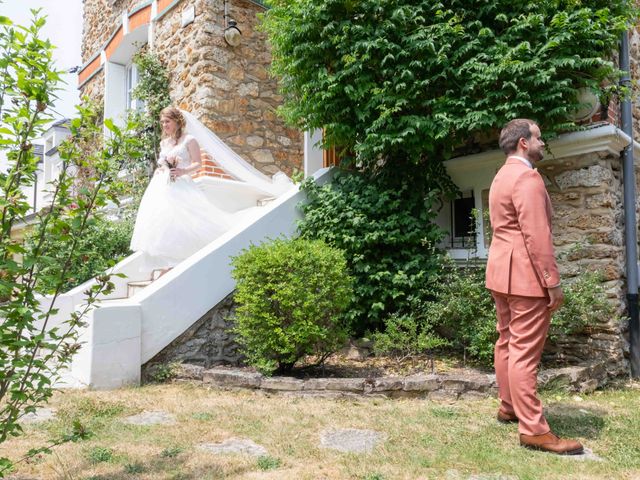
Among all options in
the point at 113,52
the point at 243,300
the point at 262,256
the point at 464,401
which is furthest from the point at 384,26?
the point at 113,52

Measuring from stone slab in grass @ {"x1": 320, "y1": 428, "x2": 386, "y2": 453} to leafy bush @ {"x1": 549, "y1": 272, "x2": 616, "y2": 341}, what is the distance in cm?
229

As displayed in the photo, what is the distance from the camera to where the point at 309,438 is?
3.24 m

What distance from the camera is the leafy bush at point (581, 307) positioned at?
4750 mm

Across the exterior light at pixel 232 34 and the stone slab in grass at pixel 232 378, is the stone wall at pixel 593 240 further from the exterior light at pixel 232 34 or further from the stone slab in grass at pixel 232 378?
the exterior light at pixel 232 34

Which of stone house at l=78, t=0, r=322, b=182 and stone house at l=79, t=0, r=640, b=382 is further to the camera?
stone house at l=78, t=0, r=322, b=182

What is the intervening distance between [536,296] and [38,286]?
2.68 meters

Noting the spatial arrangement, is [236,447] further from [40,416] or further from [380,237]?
[380,237]

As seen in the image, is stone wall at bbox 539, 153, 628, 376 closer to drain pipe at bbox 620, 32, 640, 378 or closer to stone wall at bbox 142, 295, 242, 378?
drain pipe at bbox 620, 32, 640, 378

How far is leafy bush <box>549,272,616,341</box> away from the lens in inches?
187

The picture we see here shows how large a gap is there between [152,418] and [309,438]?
1.14 metres

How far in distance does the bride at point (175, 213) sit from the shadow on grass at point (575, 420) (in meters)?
3.86

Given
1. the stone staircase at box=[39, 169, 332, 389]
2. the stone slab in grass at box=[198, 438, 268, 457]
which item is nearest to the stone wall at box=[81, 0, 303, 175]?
the stone staircase at box=[39, 169, 332, 389]

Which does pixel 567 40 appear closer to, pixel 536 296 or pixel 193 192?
pixel 536 296

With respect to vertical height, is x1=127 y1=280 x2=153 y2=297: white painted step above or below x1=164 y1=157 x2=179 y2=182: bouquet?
below
